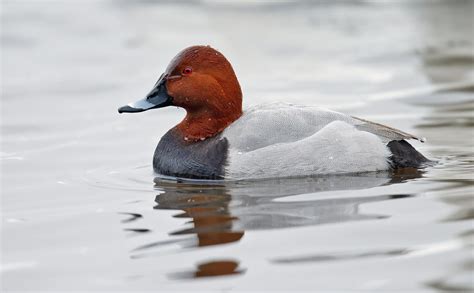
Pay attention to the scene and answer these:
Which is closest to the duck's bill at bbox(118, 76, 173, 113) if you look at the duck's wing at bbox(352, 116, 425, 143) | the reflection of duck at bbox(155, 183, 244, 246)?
the reflection of duck at bbox(155, 183, 244, 246)

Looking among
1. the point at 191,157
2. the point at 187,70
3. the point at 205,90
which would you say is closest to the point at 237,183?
the point at 191,157

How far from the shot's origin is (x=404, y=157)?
22.7ft

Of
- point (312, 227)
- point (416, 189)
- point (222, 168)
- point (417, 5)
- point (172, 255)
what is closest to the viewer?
point (172, 255)

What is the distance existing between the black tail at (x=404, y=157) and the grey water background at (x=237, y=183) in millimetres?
131

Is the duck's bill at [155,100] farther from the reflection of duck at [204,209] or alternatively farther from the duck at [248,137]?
the reflection of duck at [204,209]

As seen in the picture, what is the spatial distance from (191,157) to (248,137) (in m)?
0.49

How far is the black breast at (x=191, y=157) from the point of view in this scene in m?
6.88

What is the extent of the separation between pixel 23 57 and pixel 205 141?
7.29 meters

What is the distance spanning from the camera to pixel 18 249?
5352 mm

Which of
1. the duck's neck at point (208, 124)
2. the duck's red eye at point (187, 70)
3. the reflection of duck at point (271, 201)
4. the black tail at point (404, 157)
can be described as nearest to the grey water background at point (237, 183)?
the reflection of duck at point (271, 201)

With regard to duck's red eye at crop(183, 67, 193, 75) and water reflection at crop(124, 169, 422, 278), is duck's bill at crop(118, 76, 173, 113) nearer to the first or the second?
duck's red eye at crop(183, 67, 193, 75)

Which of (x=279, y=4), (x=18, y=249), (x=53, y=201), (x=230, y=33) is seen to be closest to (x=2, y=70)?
(x=230, y=33)

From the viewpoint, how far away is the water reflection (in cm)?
523

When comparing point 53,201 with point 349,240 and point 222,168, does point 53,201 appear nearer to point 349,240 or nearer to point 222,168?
point 222,168
